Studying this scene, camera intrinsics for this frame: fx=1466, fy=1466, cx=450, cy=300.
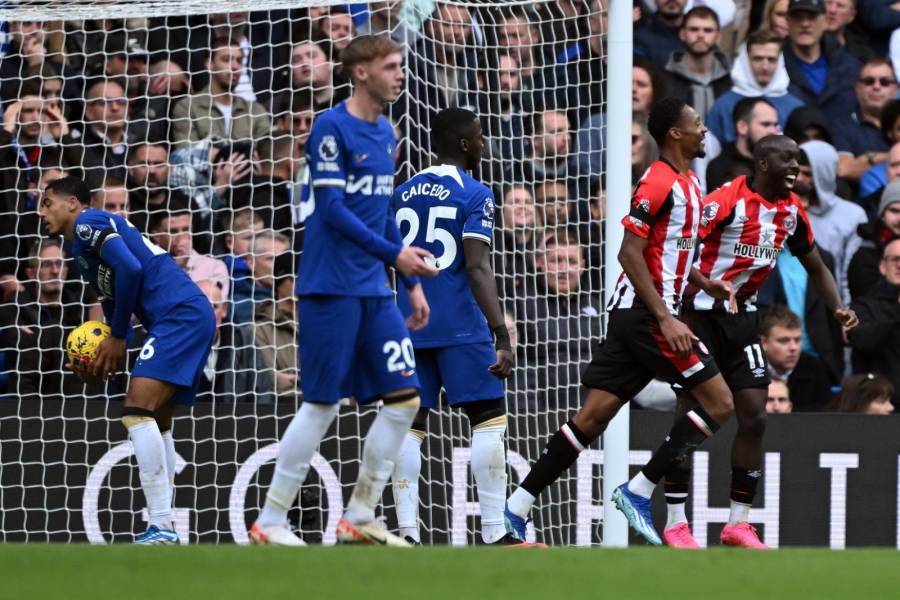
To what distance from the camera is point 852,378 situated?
930cm

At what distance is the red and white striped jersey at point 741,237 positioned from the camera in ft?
23.8

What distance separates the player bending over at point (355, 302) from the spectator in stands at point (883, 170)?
5.38 meters

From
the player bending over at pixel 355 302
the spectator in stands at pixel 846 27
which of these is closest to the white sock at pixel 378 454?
the player bending over at pixel 355 302

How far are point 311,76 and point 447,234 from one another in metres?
3.03

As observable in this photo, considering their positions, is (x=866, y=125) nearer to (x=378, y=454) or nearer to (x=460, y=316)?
(x=460, y=316)

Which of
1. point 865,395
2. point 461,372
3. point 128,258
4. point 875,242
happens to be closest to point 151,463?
point 128,258

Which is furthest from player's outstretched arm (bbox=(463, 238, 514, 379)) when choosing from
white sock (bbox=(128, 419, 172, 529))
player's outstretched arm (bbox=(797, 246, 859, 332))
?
player's outstretched arm (bbox=(797, 246, 859, 332))

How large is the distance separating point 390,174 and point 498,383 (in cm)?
174

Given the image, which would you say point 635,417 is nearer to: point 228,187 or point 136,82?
point 228,187

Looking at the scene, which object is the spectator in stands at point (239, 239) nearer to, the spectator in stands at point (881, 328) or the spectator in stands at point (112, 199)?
the spectator in stands at point (112, 199)

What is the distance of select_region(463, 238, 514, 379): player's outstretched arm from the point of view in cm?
664

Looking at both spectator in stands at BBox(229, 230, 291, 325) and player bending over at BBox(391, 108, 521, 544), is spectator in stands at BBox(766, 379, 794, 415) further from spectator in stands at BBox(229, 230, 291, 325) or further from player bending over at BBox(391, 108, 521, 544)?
spectator in stands at BBox(229, 230, 291, 325)

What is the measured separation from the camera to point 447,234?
6832mm

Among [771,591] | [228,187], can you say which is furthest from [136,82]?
[771,591]
